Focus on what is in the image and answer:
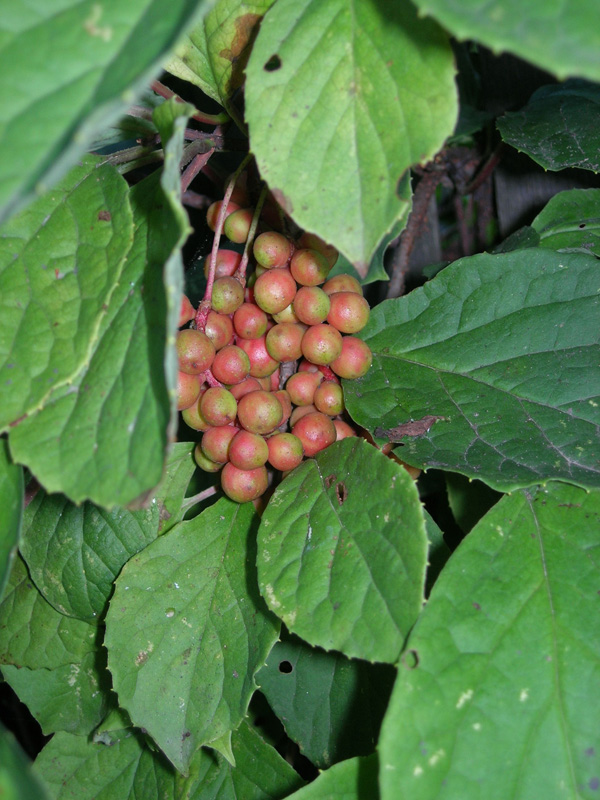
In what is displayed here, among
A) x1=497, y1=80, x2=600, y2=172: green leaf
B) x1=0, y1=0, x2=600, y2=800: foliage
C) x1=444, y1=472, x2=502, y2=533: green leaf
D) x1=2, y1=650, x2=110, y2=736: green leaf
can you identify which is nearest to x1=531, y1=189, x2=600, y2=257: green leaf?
x1=0, y1=0, x2=600, y2=800: foliage

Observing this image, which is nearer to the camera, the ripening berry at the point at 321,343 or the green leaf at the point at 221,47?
the green leaf at the point at 221,47

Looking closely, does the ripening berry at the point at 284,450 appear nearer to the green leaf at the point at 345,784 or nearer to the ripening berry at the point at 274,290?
the ripening berry at the point at 274,290

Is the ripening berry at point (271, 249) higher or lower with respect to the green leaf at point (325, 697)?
higher

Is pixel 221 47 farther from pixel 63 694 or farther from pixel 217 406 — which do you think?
pixel 63 694

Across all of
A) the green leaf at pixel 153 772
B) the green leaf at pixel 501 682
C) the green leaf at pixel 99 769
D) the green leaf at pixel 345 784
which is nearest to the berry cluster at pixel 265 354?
the green leaf at pixel 501 682

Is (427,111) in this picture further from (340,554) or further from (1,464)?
(1,464)
